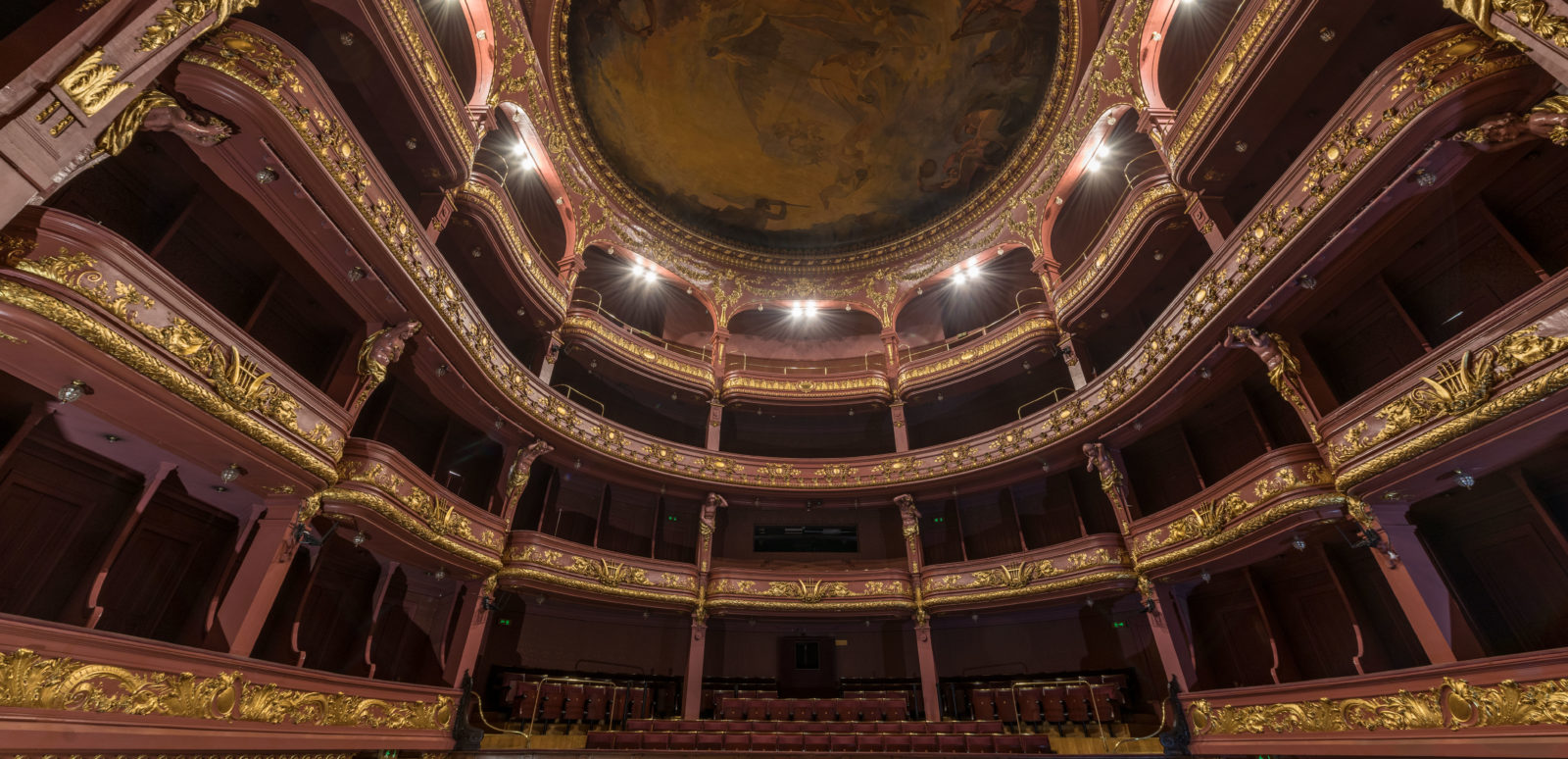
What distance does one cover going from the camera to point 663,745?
1069 cm

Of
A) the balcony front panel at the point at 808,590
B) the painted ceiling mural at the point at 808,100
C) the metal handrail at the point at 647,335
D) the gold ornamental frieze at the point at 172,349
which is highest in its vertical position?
the painted ceiling mural at the point at 808,100

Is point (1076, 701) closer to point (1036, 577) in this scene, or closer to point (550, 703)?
point (1036, 577)

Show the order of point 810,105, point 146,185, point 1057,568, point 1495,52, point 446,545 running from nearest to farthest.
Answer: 1. point 1495,52
2. point 146,185
3. point 446,545
4. point 1057,568
5. point 810,105

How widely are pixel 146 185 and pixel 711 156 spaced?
14.9 meters

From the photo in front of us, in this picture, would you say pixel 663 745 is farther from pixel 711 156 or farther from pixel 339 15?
pixel 711 156

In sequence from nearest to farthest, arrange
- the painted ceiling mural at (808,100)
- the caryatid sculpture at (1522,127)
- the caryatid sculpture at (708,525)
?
the caryatid sculpture at (1522,127) < the caryatid sculpture at (708,525) < the painted ceiling mural at (808,100)

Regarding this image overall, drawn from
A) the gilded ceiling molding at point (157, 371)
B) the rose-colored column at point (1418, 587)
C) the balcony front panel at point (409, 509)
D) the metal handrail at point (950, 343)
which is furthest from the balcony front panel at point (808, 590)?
the gilded ceiling molding at point (157, 371)

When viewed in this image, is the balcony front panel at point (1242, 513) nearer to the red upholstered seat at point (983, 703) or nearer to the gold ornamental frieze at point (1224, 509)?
the gold ornamental frieze at point (1224, 509)

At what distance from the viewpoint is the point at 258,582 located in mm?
8461

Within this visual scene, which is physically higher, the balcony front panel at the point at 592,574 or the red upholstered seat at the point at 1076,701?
the balcony front panel at the point at 592,574

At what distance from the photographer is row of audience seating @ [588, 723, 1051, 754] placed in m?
10.6

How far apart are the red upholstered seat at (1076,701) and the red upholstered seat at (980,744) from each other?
3528 millimetres

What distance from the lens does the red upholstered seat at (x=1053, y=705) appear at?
13325 mm

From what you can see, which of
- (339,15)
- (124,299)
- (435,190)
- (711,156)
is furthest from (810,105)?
(124,299)
